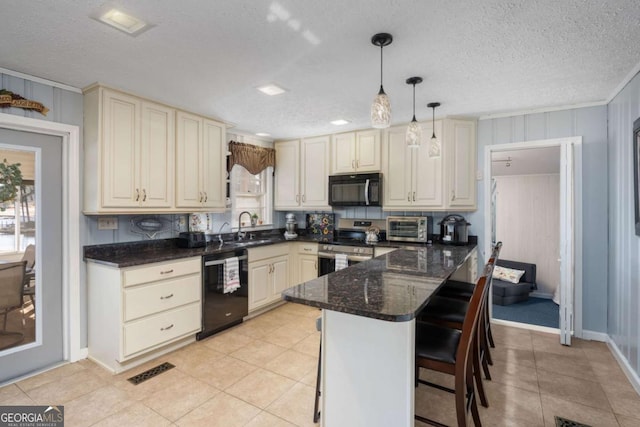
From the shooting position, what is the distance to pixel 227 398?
2.25 metres

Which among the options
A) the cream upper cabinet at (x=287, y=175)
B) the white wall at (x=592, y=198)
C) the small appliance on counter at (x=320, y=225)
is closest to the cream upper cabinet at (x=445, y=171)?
the white wall at (x=592, y=198)

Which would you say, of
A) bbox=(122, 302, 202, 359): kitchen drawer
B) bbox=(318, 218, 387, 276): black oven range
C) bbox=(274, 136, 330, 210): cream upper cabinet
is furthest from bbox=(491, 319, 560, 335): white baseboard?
bbox=(122, 302, 202, 359): kitchen drawer

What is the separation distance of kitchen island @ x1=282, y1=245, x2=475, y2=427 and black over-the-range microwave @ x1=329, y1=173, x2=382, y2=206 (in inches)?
92.3

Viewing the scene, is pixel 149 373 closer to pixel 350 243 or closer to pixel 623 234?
pixel 350 243

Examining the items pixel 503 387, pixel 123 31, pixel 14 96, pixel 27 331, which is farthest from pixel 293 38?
pixel 27 331

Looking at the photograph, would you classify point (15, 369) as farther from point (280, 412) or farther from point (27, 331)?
point (280, 412)

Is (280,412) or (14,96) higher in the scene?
(14,96)

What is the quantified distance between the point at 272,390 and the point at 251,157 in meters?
3.01

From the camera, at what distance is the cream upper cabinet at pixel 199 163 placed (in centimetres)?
328

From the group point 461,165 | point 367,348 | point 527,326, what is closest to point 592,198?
point 461,165

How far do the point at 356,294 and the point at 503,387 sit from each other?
1.69m

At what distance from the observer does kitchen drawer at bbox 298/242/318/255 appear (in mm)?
4312

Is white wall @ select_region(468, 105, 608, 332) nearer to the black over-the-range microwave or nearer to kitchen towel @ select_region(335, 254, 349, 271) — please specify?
the black over-the-range microwave

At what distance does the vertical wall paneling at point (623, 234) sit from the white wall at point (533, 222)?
7.70 feet
